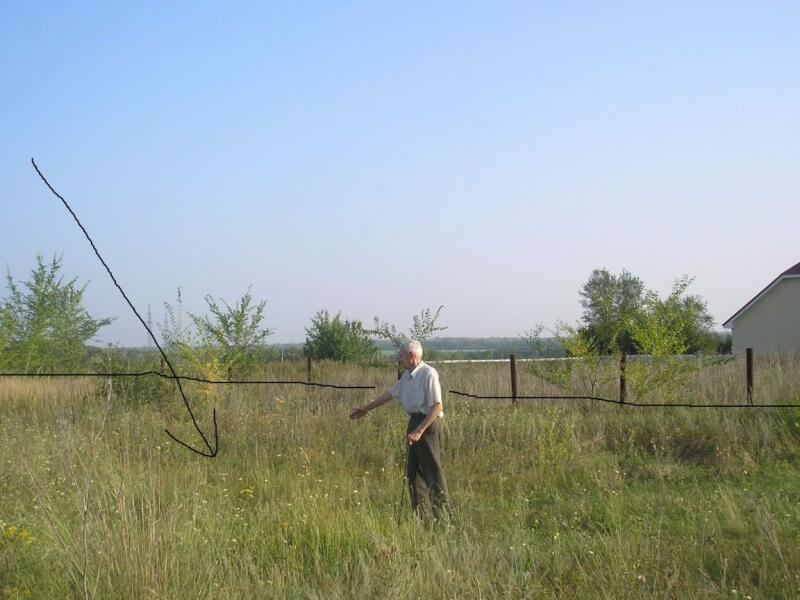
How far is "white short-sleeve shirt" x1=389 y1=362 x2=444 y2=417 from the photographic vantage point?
7.66m

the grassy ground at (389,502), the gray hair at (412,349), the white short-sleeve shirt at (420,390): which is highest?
the gray hair at (412,349)

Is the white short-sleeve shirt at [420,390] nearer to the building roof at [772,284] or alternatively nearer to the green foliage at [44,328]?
the green foliage at [44,328]

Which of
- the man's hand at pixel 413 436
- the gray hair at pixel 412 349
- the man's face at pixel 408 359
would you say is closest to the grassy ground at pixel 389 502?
the man's hand at pixel 413 436

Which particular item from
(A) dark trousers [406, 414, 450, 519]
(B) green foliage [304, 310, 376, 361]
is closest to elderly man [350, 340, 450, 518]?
(A) dark trousers [406, 414, 450, 519]

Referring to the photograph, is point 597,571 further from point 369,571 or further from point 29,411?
point 29,411

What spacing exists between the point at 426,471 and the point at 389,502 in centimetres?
115

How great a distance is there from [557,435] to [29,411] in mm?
8264

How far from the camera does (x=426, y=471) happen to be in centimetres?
779

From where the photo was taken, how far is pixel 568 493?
9.41 m

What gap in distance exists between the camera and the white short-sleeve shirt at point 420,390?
25.1 feet

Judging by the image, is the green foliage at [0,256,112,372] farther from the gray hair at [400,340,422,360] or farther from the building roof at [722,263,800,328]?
the building roof at [722,263,800,328]

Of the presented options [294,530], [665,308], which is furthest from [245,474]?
[665,308]

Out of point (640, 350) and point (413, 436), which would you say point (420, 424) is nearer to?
point (413, 436)

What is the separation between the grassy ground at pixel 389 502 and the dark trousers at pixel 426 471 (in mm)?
222
